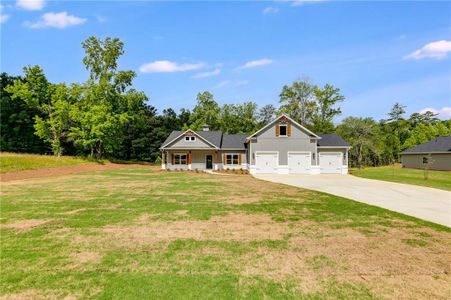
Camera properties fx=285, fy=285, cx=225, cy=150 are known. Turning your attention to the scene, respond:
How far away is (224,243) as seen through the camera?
686 cm

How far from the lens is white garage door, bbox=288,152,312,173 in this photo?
3083 cm

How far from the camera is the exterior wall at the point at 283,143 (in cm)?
3091

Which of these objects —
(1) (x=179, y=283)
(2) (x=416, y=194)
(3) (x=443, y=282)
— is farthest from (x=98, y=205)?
(2) (x=416, y=194)

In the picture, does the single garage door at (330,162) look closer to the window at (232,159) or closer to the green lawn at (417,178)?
the green lawn at (417,178)

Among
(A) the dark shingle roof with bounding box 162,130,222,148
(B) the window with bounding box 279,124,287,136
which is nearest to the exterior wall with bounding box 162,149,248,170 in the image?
(A) the dark shingle roof with bounding box 162,130,222,148

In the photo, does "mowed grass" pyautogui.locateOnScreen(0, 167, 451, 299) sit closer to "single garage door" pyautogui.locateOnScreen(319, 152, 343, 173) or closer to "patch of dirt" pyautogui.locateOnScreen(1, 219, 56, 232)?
"patch of dirt" pyautogui.locateOnScreen(1, 219, 56, 232)

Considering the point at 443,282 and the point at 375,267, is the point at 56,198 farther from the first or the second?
the point at 443,282

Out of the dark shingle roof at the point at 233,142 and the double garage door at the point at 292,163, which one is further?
A: the dark shingle roof at the point at 233,142

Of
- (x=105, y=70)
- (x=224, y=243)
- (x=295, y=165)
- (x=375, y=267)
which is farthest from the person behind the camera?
(x=105, y=70)

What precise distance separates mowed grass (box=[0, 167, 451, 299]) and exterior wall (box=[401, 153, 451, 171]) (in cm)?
3268

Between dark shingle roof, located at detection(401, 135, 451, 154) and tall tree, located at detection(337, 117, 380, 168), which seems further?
tall tree, located at detection(337, 117, 380, 168)

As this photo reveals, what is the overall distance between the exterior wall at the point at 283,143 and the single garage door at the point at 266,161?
435 mm

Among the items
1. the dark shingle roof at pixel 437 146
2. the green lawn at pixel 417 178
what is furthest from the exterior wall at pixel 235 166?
the dark shingle roof at pixel 437 146

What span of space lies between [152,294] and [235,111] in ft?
184
